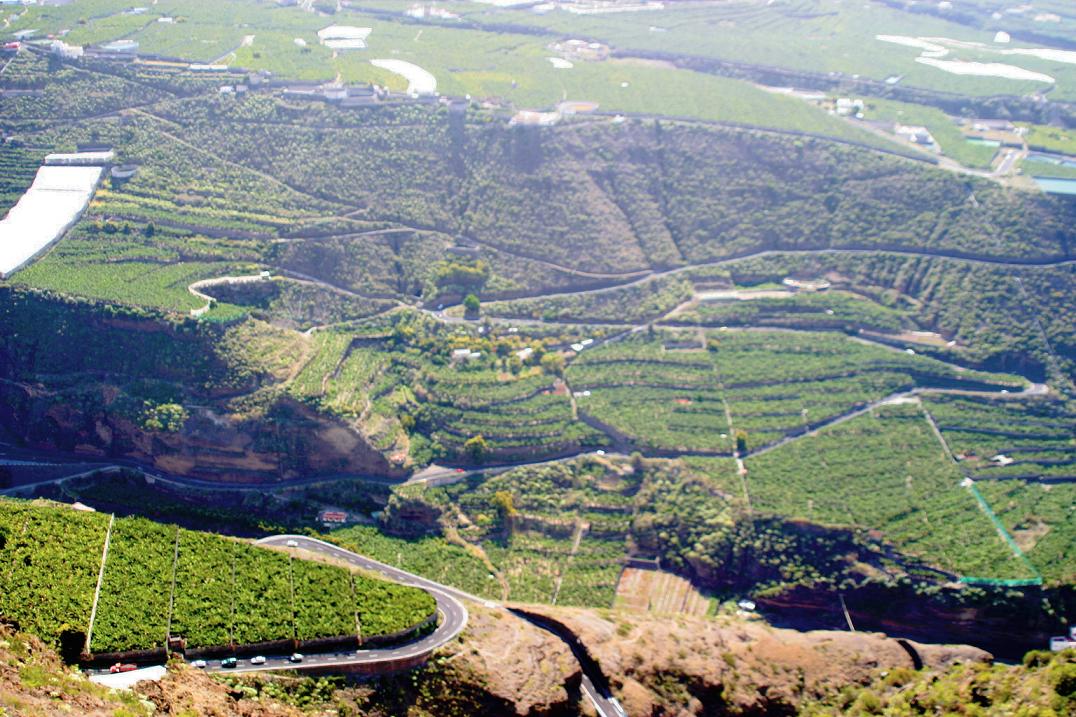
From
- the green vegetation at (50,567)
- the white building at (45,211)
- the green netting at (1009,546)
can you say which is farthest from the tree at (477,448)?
the white building at (45,211)

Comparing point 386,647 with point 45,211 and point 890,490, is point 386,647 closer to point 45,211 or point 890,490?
point 890,490

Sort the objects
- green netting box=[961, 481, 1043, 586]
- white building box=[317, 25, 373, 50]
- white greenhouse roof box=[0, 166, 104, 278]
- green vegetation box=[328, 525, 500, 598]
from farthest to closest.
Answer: white building box=[317, 25, 373, 50] → white greenhouse roof box=[0, 166, 104, 278] → green netting box=[961, 481, 1043, 586] → green vegetation box=[328, 525, 500, 598]

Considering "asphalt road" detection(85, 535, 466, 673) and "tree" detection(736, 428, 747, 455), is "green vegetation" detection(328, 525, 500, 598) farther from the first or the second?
"tree" detection(736, 428, 747, 455)

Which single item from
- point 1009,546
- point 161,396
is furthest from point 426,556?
point 1009,546

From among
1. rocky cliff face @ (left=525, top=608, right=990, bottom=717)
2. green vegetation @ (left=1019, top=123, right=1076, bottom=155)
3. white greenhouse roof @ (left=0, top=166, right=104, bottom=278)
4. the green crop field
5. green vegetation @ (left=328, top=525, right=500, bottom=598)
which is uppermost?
green vegetation @ (left=1019, top=123, right=1076, bottom=155)

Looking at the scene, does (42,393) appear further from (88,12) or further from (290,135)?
(88,12)

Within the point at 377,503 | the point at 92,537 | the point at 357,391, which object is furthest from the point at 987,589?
the point at 92,537

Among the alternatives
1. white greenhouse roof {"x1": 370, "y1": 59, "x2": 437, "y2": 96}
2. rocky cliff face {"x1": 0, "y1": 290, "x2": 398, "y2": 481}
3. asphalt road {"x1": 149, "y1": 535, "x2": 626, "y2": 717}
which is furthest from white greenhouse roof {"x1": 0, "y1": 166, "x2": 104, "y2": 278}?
asphalt road {"x1": 149, "y1": 535, "x2": 626, "y2": 717}
